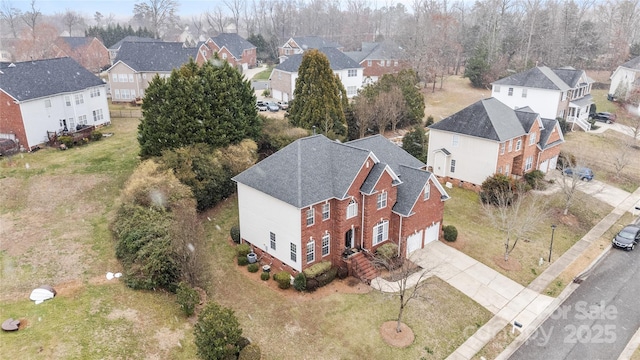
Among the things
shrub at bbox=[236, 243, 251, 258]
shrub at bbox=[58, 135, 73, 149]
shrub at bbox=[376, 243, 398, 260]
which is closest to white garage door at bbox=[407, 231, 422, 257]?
shrub at bbox=[376, 243, 398, 260]

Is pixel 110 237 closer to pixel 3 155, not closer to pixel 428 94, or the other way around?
pixel 3 155

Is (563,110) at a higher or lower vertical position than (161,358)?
higher

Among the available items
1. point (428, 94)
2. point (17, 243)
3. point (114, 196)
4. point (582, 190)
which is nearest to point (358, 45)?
point (428, 94)

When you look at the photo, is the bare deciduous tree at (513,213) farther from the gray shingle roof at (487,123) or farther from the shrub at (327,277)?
the shrub at (327,277)

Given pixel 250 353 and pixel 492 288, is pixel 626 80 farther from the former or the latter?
pixel 250 353

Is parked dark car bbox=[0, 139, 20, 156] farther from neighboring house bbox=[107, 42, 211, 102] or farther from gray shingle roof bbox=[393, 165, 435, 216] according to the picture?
gray shingle roof bbox=[393, 165, 435, 216]

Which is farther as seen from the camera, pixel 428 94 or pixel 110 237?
pixel 428 94
